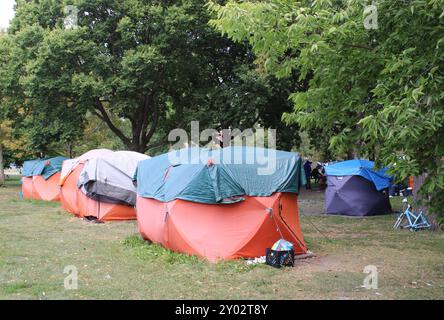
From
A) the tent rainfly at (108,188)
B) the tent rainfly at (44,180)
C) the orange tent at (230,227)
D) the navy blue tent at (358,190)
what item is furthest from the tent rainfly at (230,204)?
the tent rainfly at (44,180)

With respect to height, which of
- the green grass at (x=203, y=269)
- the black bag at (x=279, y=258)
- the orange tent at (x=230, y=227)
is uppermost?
the orange tent at (x=230, y=227)

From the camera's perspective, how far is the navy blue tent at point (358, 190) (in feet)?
→ 54.2

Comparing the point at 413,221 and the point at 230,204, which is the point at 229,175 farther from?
→ the point at 413,221

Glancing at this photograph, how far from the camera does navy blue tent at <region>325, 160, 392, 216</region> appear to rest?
1652cm

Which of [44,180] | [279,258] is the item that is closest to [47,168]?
[44,180]

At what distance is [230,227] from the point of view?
9.13m

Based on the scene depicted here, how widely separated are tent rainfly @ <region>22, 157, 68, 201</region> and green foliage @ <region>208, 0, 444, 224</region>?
17.3m

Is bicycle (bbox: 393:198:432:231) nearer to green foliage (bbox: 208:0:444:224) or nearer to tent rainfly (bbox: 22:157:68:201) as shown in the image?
green foliage (bbox: 208:0:444:224)

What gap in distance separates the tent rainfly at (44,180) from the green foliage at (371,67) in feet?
56.9

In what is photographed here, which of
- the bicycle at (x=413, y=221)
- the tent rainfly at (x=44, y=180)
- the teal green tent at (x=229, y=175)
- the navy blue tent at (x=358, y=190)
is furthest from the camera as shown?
the tent rainfly at (x=44, y=180)

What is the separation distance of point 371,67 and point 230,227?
14.4 feet

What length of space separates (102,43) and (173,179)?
15.0 metres

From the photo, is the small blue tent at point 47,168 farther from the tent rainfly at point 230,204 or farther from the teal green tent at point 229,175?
the tent rainfly at point 230,204
